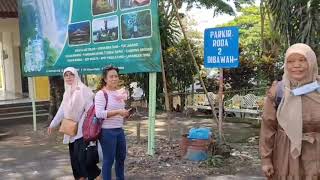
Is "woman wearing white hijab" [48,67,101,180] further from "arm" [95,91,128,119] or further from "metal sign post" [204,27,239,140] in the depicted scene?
"metal sign post" [204,27,239,140]

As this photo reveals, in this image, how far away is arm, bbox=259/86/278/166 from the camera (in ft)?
10.8

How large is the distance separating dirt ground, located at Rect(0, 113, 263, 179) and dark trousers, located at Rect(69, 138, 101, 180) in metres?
0.71

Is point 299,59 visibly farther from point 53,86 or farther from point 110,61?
point 53,86

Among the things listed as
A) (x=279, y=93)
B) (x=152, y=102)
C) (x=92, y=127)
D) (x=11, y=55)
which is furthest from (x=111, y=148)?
(x=11, y=55)

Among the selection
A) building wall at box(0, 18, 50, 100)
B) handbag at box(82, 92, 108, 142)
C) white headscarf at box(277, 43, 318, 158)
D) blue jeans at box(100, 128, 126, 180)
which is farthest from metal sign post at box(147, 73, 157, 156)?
building wall at box(0, 18, 50, 100)

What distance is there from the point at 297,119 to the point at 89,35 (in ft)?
18.5

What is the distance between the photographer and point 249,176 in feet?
20.3

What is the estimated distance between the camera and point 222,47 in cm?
679

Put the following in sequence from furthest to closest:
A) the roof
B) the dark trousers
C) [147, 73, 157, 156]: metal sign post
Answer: the roof, [147, 73, 157, 156]: metal sign post, the dark trousers

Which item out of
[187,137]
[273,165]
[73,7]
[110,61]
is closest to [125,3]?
[110,61]

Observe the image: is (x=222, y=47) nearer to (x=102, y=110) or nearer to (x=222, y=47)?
(x=222, y=47)

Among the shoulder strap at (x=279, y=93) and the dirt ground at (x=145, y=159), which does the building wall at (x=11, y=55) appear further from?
the shoulder strap at (x=279, y=93)

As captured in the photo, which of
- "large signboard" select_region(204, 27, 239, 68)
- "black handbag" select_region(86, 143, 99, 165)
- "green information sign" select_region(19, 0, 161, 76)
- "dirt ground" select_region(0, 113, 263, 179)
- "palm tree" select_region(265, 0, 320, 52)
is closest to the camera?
"black handbag" select_region(86, 143, 99, 165)

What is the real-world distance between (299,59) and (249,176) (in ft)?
11.0
